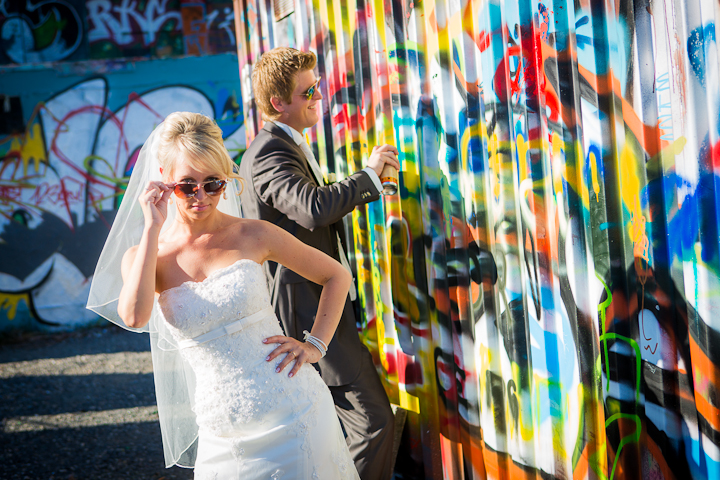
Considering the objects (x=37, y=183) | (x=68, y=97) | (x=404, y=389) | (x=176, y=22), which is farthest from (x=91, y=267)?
(x=404, y=389)

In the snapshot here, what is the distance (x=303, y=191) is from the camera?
8.64 ft

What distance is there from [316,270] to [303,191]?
15.8 inches

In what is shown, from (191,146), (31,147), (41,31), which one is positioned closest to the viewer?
(191,146)

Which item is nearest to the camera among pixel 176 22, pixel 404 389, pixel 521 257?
pixel 521 257

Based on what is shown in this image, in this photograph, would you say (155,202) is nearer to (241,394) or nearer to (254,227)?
(254,227)

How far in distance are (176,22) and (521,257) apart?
963 centimetres

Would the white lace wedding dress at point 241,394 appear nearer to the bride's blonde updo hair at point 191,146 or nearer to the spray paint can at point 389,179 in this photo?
the bride's blonde updo hair at point 191,146

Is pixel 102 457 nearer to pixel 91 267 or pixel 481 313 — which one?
pixel 481 313

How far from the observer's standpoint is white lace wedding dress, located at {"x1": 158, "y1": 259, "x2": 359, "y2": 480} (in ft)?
7.01

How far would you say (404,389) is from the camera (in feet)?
10.6

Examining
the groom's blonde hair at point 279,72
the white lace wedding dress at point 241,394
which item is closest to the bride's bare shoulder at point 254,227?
the white lace wedding dress at point 241,394

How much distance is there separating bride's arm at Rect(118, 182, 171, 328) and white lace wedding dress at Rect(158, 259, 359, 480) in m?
0.09

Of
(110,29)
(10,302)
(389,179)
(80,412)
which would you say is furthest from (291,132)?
(110,29)

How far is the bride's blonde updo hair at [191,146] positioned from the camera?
2.21 m
